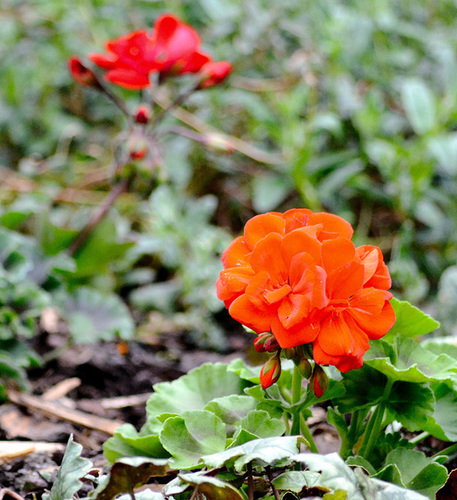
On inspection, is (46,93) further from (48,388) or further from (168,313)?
(48,388)

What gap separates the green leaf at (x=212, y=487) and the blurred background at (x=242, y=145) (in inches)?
40.0

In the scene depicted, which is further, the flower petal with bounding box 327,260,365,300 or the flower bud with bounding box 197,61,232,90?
the flower bud with bounding box 197,61,232,90

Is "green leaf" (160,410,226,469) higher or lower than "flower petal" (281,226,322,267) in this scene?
lower

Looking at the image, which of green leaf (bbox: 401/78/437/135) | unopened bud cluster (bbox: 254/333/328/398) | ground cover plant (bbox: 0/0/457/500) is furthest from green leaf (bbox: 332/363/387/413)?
green leaf (bbox: 401/78/437/135)

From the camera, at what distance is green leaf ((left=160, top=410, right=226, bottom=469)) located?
2.52ft

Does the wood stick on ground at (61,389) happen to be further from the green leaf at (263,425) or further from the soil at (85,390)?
the green leaf at (263,425)

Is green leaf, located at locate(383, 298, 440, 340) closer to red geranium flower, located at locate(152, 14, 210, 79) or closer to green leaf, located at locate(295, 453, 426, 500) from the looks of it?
green leaf, located at locate(295, 453, 426, 500)

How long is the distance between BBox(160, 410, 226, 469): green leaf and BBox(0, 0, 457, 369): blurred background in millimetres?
930

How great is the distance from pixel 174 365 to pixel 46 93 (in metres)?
1.56

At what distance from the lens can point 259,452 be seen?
66 centimetres

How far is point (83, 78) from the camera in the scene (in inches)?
57.1

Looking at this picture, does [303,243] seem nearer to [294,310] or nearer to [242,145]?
[294,310]

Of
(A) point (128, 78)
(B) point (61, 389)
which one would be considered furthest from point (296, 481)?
(A) point (128, 78)

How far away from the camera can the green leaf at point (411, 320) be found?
0.81 metres
